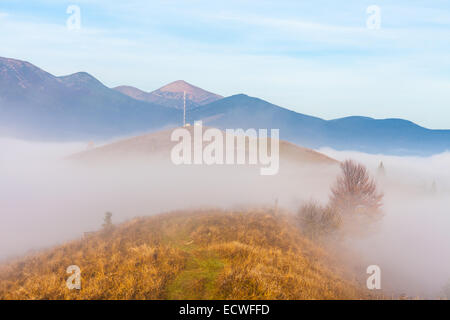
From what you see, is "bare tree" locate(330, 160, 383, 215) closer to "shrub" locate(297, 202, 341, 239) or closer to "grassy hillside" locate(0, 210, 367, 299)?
"shrub" locate(297, 202, 341, 239)

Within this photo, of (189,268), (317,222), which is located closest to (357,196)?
(317,222)

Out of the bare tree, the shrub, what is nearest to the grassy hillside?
the shrub

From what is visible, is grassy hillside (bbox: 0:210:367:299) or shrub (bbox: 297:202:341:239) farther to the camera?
shrub (bbox: 297:202:341:239)

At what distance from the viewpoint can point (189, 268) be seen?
38.3 feet

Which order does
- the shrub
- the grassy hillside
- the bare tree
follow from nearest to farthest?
the grassy hillside < the shrub < the bare tree

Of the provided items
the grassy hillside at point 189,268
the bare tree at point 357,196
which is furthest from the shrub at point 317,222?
the bare tree at point 357,196

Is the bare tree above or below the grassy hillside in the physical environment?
above

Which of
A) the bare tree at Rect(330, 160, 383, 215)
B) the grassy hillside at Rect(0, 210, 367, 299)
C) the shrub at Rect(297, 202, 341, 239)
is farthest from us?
the bare tree at Rect(330, 160, 383, 215)

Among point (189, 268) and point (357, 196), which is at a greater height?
point (357, 196)

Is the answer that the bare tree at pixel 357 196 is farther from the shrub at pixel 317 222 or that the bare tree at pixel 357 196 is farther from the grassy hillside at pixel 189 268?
the grassy hillside at pixel 189 268

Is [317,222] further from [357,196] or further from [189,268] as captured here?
[189,268]

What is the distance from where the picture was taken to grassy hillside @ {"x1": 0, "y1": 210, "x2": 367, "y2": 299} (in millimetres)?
9430
